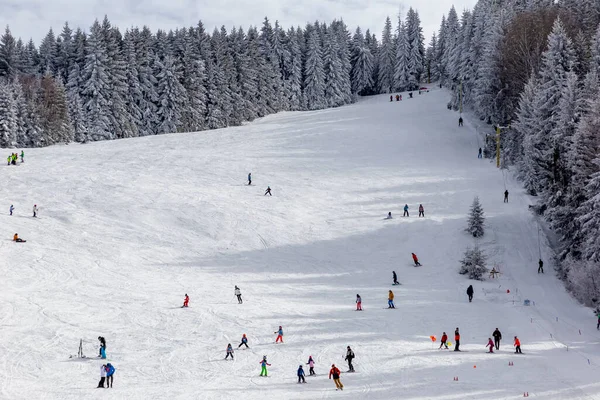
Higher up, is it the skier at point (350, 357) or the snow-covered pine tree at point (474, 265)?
the snow-covered pine tree at point (474, 265)

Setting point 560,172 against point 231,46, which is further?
point 231,46

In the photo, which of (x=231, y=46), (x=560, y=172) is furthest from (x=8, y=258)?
(x=231, y=46)

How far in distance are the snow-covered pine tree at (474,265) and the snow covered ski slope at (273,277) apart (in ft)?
2.53

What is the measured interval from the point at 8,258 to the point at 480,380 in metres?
25.0

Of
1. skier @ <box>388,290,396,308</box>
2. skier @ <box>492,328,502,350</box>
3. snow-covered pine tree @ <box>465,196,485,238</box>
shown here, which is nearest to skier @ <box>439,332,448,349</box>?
skier @ <box>492,328,502,350</box>

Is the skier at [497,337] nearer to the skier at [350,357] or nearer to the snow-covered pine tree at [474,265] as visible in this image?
the skier at [350,357]

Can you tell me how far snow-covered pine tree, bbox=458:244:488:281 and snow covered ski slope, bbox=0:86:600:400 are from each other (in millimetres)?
770

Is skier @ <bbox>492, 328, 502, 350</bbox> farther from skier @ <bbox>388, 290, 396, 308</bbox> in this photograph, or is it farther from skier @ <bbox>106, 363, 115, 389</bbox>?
skier @ <bbox>106, 363, 115, 389</bbox>

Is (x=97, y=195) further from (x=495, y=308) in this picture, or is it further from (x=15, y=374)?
(x=495, y=308)

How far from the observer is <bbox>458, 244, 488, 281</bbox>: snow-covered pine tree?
3406cm

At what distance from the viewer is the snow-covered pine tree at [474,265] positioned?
112 feet

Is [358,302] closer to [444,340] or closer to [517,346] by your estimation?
[444,340]

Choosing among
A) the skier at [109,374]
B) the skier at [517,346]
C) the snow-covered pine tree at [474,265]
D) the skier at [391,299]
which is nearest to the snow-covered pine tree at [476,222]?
the snow-covered pine tree at [474,265]

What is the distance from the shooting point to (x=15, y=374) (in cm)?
2072
